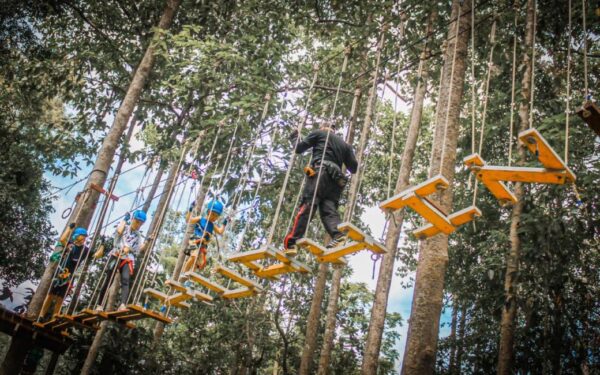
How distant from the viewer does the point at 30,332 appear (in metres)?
7.09

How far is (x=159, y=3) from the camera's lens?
9023 millimetres

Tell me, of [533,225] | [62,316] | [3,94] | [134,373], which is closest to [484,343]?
[533,225]

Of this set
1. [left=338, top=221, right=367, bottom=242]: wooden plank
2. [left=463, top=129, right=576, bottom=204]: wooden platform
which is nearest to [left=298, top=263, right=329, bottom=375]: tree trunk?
[left=338, top=221, right=367, bottom=242]: wooden plank

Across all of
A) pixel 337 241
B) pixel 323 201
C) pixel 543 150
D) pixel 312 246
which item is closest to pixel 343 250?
pixel 312 246

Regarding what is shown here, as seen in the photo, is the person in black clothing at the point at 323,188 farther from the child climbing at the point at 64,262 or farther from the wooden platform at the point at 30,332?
the wooden platform at the point at 30,332

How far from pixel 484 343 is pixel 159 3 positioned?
386 inches

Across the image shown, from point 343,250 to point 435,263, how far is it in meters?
0.88

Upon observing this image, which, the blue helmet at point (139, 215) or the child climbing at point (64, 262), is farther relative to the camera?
the child climbing at point (64, 262)

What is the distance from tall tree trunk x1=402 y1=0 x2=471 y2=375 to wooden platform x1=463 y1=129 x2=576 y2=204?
32 centimetres

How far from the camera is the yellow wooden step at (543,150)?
250 centimetres

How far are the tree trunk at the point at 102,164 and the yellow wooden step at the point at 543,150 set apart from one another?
631cm

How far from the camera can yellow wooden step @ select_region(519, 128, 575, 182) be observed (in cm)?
250

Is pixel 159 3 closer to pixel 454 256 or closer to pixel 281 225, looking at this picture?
pixel 281 225

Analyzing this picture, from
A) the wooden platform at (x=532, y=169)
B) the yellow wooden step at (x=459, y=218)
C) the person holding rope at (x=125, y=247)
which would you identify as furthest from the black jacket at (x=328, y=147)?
the person holding rope at (x=125, y=247)
